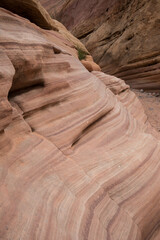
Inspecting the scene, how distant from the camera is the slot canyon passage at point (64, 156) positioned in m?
1.46

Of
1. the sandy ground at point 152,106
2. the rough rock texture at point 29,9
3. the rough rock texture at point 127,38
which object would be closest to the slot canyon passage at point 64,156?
the rough rock texture at point 29,9

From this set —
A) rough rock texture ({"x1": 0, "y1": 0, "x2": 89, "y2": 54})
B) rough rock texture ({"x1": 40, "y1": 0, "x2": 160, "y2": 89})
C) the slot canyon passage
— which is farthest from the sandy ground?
rough rock texture ({"x1": 0, "y1": 0, "x2": 89, "y2": 54})

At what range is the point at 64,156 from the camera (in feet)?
6.67

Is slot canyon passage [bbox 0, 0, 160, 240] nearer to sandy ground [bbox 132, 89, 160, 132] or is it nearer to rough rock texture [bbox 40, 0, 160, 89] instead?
sandy ground [bbox 132, 89, 160, 132]

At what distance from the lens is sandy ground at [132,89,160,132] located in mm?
5145

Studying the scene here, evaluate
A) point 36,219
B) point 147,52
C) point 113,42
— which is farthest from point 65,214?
point 113,42

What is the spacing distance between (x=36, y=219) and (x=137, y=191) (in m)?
1.24

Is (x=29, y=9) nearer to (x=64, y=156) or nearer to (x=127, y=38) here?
(x=64, y=156)

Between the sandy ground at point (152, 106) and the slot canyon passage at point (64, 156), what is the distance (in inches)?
89.3

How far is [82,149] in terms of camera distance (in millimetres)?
2320

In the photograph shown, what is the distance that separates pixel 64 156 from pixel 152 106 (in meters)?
5.47

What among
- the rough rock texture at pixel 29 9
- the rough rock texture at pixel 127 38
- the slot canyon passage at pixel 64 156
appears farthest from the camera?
the rough rock texture at pixel 127 38

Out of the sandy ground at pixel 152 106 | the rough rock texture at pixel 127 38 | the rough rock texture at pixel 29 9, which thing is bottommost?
the sandy ground at pixel 152 106

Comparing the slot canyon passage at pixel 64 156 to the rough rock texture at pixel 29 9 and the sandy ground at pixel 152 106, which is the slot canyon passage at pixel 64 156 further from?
the sandy ground at pixel 152 106
